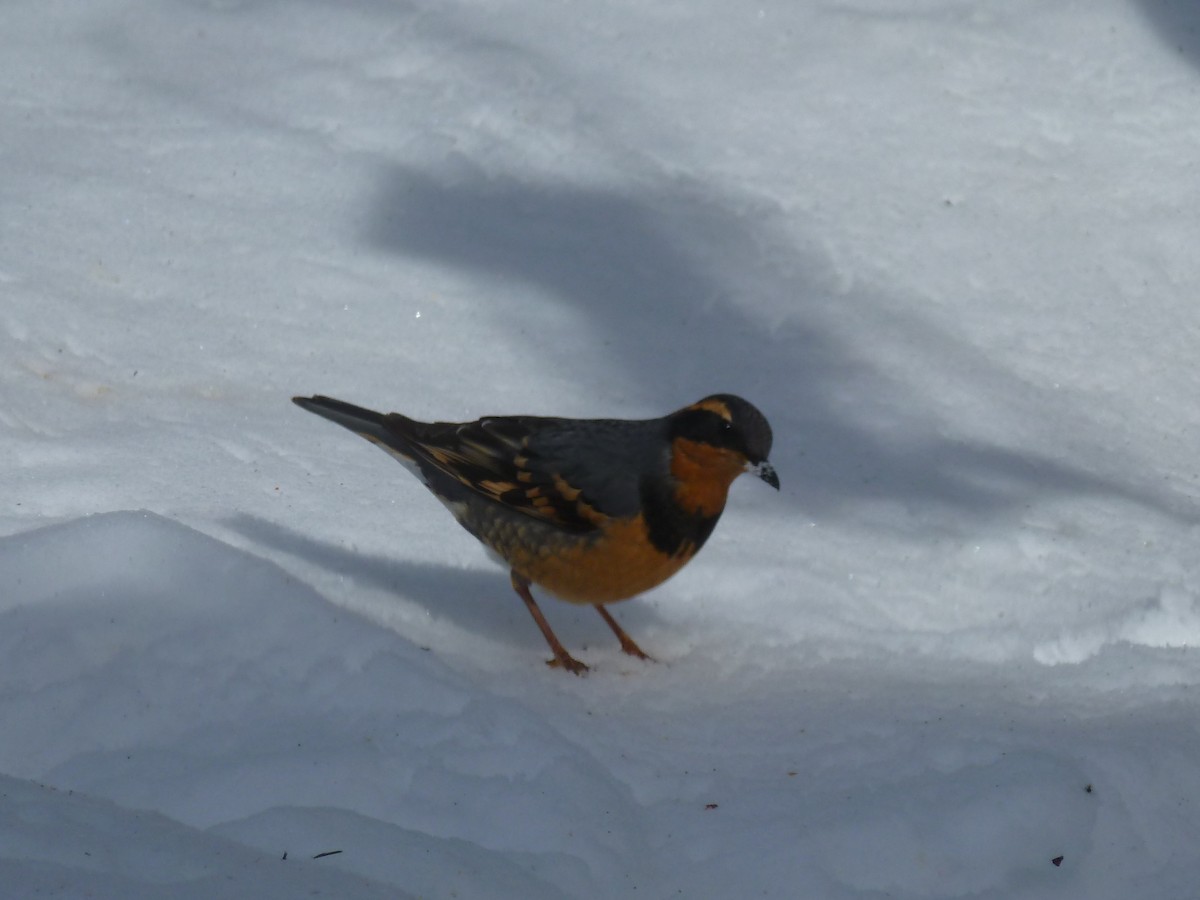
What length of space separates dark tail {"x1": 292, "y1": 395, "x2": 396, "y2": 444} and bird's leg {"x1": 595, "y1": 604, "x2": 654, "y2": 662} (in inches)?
35.5

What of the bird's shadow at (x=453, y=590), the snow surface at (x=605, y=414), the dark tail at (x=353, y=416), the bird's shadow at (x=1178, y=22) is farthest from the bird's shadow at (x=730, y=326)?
the bird's shadow at (x=1178, y=22)

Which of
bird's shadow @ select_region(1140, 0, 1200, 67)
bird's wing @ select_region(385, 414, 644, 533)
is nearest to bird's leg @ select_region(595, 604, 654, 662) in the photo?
bird's wing @ select_region(385, 414, 644, 533)

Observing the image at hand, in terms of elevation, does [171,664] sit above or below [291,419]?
above

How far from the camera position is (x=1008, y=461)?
5.91m

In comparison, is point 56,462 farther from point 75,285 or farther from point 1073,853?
point 1073,853

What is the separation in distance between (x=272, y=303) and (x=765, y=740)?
11.1 feet

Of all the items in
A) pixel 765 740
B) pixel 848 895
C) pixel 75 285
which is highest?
pixel 848 895

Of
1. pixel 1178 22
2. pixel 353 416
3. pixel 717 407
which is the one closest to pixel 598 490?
pixel 717 407

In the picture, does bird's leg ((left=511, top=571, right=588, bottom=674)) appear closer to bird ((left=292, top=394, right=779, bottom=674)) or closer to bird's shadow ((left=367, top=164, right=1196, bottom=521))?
bird ((left=292, top=394, right=779, bottom=674))

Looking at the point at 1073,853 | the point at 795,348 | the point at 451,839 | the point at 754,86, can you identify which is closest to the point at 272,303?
the point at 795,348

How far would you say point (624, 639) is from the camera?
4.82 meters

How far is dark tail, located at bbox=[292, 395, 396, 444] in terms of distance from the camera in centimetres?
510

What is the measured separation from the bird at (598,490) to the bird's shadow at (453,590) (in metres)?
0.13

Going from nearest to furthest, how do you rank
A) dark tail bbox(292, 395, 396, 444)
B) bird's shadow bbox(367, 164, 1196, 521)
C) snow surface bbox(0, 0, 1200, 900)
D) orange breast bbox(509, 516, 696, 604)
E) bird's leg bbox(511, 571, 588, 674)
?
snow surface bbox(0, 0, 1200, 900) < orange breast bbox(509, 516, 696, 604) < bird's leg bbox(511, 571, 588, 674) < dark tail bbox(292, 395, 396, 444) < bird's shadow bbox(367, 164, 1196, 521)
